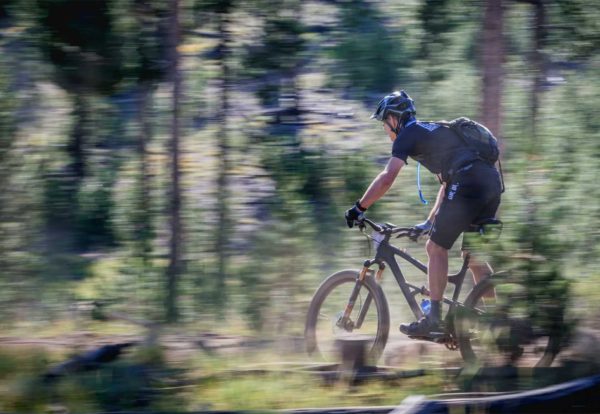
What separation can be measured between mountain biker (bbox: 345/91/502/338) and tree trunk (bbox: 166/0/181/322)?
2019 mm

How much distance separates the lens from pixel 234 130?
819 cm

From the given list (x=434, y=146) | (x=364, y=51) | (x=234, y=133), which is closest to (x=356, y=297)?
(x=434, y=146)

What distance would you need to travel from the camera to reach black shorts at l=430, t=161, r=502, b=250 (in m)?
6.37

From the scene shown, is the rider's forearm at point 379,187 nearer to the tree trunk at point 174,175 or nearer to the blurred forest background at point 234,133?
the blurred forest background at point 234,133

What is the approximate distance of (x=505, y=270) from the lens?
245 inches

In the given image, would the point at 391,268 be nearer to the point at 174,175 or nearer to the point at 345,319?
the point at 345,319

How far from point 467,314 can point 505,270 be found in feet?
1.41

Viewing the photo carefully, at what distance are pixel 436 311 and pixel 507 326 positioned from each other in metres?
0.55

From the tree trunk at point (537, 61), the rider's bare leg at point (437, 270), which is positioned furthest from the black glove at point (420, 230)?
the tree trunk at point (537, 61)

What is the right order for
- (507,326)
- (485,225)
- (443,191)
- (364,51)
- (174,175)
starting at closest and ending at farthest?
(507,326)
(485,225)
(443,191)
(174,175)
(364,51)

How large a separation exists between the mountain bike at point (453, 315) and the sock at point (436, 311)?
6 centimetres

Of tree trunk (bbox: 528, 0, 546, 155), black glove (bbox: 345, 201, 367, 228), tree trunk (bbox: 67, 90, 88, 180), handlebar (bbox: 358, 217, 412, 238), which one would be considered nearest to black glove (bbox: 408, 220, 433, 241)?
handlebar (bbox: 358, 217, 412, 238)

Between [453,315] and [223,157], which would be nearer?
[453,315]

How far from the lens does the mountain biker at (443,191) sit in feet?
20.9
